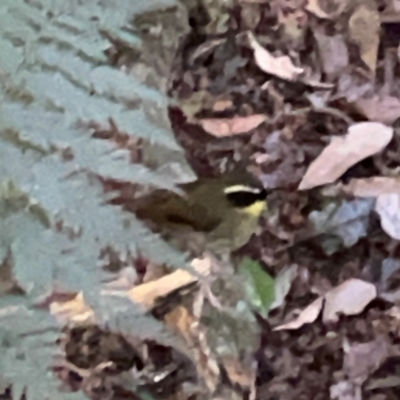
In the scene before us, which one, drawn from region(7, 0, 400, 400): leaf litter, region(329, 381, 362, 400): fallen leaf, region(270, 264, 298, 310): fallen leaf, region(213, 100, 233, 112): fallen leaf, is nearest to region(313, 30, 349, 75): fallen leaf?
region(7, 0, 400, 400): leaf litter

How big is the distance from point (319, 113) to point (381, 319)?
24cm

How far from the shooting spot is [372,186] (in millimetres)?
843

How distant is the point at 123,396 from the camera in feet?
2.68

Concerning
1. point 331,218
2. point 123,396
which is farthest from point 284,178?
point 123,396

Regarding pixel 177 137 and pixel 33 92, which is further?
pixel 177 137

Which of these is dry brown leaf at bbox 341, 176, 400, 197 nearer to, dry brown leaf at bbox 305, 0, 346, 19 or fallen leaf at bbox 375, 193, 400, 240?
fallen leaf at bbox 375, 193, 400, 240

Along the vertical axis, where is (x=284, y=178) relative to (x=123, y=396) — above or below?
above

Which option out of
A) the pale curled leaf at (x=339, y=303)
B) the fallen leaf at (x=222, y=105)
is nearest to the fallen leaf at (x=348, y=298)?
the pale curled leaf at (x=339, y=303)

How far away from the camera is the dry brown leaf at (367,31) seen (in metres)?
0.87

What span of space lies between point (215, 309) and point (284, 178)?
0.16 metres

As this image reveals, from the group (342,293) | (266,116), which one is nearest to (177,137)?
(266,116)

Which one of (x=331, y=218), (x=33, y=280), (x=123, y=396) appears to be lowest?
(x=123, y=396)

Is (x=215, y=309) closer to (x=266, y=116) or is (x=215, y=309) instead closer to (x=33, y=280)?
(x=266, y=116)

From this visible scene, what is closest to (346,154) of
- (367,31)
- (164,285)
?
(367,31)
